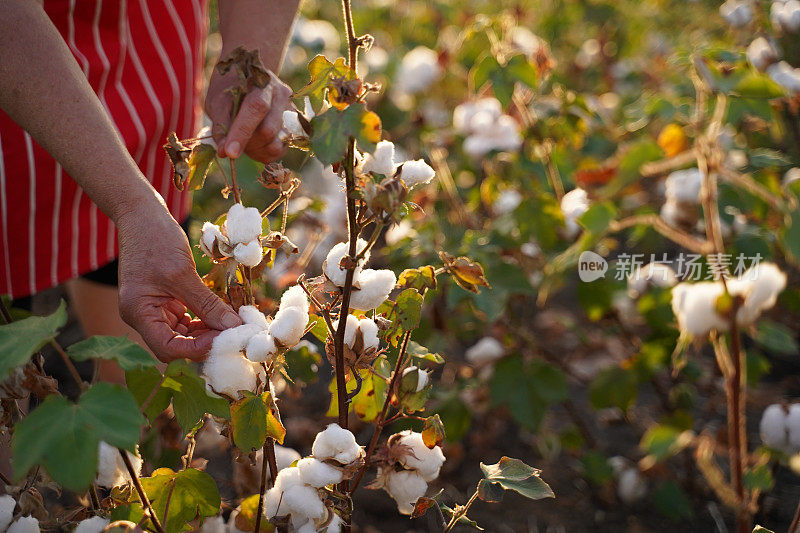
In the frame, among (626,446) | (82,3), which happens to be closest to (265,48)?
(82,3)

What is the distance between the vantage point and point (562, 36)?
347 centimetres

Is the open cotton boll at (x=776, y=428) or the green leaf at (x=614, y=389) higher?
the open cotton boll at (x=776, y=428)

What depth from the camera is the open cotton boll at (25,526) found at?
29.9 inches

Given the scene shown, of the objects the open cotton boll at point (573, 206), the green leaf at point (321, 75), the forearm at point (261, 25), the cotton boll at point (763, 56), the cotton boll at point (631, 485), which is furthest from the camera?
the cotton boll at point (763, 56)

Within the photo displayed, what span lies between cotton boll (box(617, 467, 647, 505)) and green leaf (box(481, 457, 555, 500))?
3.08ft

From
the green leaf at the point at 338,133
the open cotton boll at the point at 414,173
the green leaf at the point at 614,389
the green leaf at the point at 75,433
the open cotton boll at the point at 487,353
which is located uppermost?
the green leaf at the point at 338,133

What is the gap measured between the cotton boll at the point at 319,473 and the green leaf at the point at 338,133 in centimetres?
32

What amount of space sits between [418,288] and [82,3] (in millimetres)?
772

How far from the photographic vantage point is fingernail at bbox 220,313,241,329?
0.78 meters

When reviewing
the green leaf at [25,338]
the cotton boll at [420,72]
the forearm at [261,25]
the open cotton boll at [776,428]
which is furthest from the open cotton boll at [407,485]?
the cotton boll at [420,72]

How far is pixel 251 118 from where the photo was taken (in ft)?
A: 2.85

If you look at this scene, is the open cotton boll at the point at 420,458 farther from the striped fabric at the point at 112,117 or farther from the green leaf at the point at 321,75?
the striped fabric at the point at 112,117

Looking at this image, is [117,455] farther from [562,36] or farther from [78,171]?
[562,36]

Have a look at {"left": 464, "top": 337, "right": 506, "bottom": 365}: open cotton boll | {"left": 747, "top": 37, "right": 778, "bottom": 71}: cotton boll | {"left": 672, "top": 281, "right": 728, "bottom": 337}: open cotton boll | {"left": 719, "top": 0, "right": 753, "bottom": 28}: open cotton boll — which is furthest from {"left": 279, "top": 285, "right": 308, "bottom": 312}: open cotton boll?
{"left": 719, "top": 0, "right": 753, "bottom": 28}: open cotton boll
